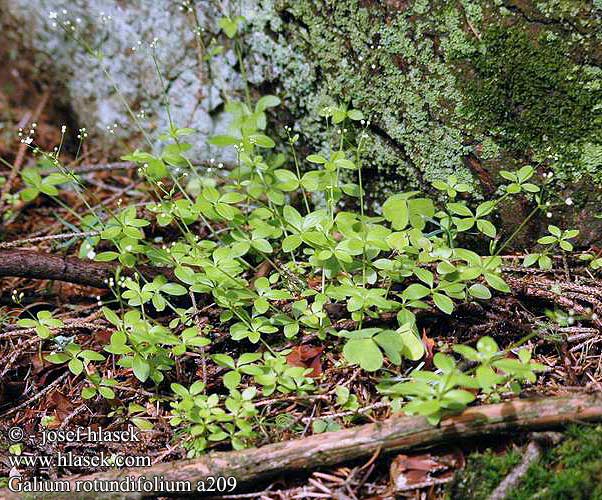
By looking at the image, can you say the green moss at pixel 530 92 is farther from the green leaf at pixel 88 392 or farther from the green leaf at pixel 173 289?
the green leaf at pixel 88 392

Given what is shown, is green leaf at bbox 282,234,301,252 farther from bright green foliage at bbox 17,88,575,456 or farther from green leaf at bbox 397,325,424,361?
green leaf at bbox 397,325,424,361

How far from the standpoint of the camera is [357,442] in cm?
190

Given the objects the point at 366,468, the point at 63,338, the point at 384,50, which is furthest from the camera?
the point at 384,50

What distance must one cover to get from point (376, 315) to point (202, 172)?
1.69 m

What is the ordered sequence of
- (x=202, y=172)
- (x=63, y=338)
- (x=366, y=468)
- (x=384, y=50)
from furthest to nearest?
(x=202, y=172), (x=384, y=50), (x=63, y=338), (x=366, y=468)

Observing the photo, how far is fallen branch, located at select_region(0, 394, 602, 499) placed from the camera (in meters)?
1.84

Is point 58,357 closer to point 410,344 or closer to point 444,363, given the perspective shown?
point 410,344

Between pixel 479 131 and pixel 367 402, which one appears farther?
pixel 479 131

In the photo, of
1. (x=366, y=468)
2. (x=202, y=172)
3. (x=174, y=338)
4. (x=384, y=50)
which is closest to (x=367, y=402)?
(x=366, y=468)

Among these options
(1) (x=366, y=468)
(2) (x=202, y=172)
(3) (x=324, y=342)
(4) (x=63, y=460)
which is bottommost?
(1) (x=366, y=468)

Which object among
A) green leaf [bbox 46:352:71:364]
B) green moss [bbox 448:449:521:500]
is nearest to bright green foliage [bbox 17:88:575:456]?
green leaf [bbox 46:352:71:364]

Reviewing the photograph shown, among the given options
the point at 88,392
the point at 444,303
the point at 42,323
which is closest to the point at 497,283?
the point at 444,303

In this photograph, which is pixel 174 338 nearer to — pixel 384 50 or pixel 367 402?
pixel 367 402

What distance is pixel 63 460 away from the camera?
2135mm
